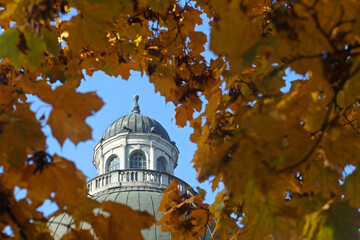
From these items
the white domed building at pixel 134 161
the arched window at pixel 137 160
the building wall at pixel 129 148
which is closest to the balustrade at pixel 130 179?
the white domed building at pixel 134 161

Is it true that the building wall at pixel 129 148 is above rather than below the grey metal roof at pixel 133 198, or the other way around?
above

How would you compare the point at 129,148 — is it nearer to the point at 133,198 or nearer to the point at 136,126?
the point at 136,126

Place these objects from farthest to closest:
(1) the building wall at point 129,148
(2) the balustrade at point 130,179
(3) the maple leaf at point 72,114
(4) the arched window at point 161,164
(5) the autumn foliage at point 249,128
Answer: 1. (4) the arched window at point 161,164
2. (1) the building wall at point 129,148
3. (2) the balustrade at point 130,179
4. (3) the maple leaf at point 72,114
5. (5) the autumn foliage at point 249,128

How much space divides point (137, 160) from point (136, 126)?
2.28 meters

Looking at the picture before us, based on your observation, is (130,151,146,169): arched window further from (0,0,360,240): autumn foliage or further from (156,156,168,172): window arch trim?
(0,0,360,240): autumn foliage

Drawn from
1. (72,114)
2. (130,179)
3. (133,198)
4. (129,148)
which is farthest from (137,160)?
(72,114)

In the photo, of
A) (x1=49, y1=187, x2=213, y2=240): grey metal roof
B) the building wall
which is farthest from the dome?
(x1=49, y1=187, x2=213, y2=240): grey metal roof

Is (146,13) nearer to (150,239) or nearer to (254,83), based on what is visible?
(254,83)

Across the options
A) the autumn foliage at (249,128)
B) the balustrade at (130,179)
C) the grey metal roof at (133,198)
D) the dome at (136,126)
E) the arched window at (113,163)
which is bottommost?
the autumn foliage at (249,128)

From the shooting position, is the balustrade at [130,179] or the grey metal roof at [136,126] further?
the grey metal roof at [136,126]

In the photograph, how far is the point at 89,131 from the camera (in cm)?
188

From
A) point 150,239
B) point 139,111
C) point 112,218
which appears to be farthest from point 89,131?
point 139,111

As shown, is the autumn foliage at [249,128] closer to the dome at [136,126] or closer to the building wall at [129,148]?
the building wall at [129,148]

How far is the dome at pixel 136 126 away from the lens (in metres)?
26.1
